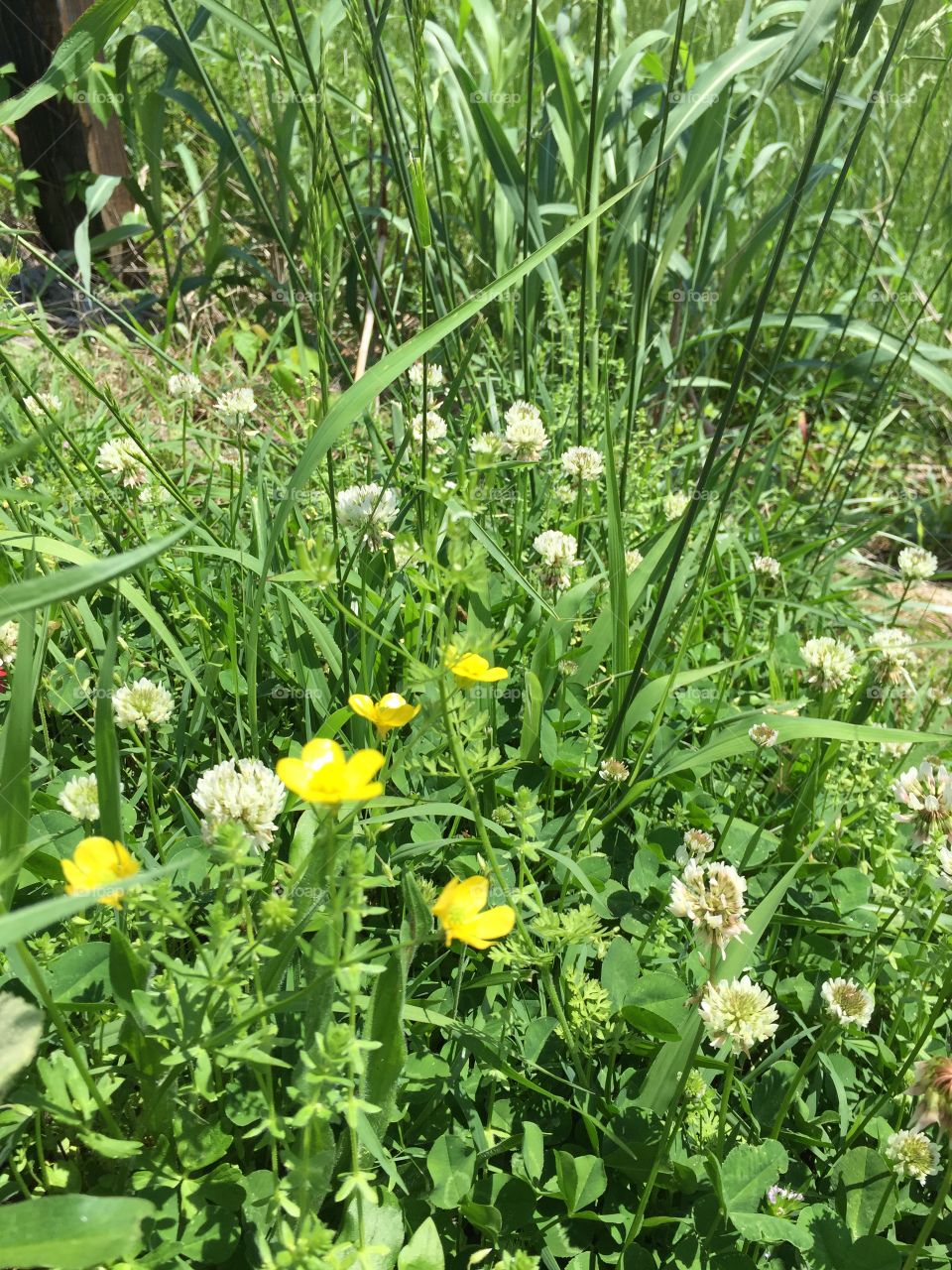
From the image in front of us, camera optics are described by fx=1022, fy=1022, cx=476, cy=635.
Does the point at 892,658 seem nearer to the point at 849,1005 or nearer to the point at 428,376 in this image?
the point at 849,1005

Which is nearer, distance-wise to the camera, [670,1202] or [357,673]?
[670,1202]

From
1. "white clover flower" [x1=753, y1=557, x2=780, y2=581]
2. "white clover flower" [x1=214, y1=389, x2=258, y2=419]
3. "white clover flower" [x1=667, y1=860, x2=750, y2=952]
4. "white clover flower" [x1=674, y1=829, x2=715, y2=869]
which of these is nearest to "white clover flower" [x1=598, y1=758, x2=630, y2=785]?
"white clover flower" [x1=674, y1=829, x2=715, y2=869]

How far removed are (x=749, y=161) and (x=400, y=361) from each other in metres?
3.34

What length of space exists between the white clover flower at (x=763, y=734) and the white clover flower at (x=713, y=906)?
0.33m

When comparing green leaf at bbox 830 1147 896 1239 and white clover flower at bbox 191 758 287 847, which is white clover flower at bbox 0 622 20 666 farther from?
green leaf at bbox 830 1147 896 1239

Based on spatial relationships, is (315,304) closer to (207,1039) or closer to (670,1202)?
(207,1039)

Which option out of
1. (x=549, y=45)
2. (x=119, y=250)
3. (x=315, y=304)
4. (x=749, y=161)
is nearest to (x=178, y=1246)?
(x=315, y=304)

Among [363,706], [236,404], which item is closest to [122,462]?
[236,404]

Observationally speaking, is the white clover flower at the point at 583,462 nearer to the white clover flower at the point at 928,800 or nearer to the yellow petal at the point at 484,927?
the white clover flower at the point at 928,800

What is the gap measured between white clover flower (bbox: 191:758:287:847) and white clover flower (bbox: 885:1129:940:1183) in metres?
0.74

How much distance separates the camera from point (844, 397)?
3.42 metres

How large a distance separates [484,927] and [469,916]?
0.06 ft

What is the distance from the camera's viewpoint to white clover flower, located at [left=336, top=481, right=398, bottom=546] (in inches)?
60.4

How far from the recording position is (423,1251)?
0.97 metres
